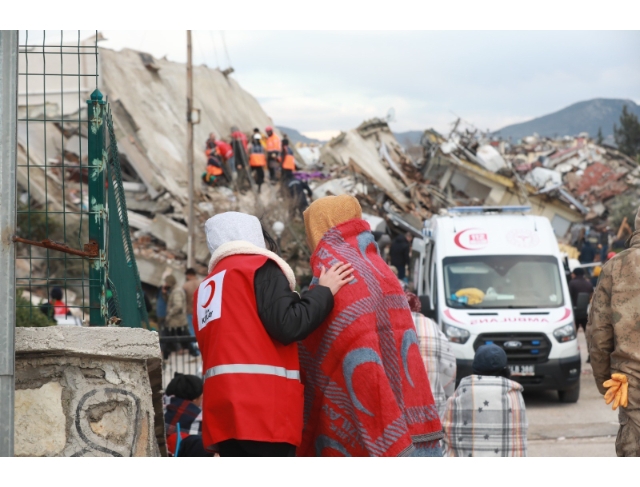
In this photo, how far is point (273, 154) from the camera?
2672 cm

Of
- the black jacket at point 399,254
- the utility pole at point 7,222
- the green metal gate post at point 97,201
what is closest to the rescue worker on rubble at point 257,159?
the black jacket at point 399,254

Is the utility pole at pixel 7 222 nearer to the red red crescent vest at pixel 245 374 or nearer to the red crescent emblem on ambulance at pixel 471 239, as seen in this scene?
the red red crescent vest at pixel 245 374

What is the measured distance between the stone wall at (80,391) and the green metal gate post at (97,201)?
21.9 inches

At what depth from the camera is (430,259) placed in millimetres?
12531

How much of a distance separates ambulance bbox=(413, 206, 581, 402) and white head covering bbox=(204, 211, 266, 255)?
267 inches

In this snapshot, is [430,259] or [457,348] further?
[430,259]

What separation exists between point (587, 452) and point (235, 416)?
6.23 m

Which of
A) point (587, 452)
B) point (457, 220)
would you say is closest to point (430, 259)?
point (457, 220)

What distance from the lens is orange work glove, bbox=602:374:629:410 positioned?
14.1 ft

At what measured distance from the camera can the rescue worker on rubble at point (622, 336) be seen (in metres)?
4.28

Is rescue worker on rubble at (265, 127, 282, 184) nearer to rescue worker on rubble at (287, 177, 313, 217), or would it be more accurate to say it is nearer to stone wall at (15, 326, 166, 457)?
rescue worker on rubble at (287, 177, 313, 217)

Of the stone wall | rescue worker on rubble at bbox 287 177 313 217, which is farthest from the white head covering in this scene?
rescue worker on rubble at bbox 287 177 313 217

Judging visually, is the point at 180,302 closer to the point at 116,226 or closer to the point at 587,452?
the point at 587,452

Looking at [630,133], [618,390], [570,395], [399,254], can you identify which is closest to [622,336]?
[618,390]
